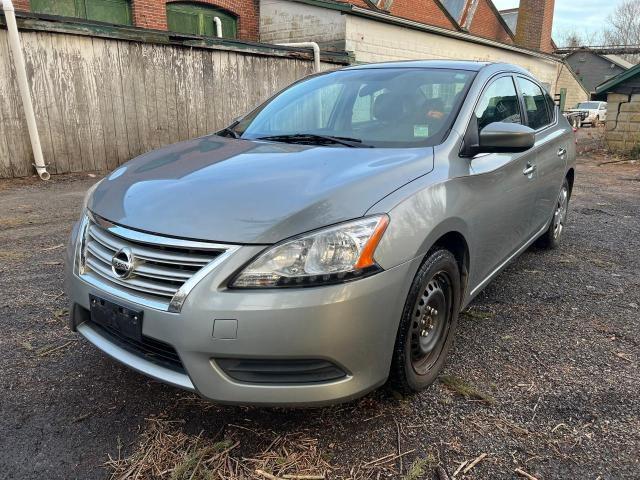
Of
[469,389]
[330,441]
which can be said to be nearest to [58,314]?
[330,441]

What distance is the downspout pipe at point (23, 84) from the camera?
23.4ft

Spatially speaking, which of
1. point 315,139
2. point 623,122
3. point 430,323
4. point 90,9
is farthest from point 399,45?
point 430,323

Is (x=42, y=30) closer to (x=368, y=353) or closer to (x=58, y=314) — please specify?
(x=58, y=314)

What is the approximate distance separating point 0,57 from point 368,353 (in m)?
7.80

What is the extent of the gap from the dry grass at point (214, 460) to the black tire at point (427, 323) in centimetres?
52

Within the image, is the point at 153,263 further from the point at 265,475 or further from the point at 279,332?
the point at 265,475

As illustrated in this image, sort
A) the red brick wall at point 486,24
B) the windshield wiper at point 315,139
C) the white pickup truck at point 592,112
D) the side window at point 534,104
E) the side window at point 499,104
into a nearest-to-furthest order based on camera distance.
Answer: the windshield wiper at point 315,139 < the side window at point 499,104 < the side window at point 534,104 < the red brick wall at point 486,24 < the white pickup truck at point 592,112

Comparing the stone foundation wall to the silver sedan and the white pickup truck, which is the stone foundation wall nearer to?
the silver sedan

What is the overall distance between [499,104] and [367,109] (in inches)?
35.2

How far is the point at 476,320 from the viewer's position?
3307mm

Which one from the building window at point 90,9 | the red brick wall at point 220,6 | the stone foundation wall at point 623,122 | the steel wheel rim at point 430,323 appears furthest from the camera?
the stone foundation wall at point 623,122

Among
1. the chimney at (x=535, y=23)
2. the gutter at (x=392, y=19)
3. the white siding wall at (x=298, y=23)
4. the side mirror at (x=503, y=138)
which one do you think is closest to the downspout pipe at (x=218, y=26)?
the white siding wall at (x=298, y=23)

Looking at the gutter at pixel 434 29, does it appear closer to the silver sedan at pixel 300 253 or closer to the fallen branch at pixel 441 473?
the silver sedan at pixel 300 253

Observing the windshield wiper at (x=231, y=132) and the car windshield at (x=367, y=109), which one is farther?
the windshield wiper at (x=231, y=132)
